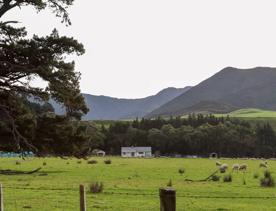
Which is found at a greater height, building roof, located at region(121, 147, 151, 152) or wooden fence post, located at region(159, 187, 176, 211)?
wooden fence post, located at region(159, 187, 176, 211)

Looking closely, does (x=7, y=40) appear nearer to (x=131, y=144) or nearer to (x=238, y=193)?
(x=238, y=193)

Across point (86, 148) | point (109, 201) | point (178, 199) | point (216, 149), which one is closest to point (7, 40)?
point (109, 201)

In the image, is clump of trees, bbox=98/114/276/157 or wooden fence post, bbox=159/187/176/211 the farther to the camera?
clump of trees, bbox=98/114/276/157

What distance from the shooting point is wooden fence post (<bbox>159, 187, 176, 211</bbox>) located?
773 centimetres

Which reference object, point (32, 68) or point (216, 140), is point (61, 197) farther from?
point (216, 140)

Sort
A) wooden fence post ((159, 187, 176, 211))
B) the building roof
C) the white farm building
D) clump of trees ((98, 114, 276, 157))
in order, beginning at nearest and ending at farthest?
wooden fence post ((159, 187, 176, 211))
clump of trees ((98, 114, 276, 157))
the white farm building
the building roof

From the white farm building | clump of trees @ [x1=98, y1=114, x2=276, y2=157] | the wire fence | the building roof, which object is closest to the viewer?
the wire fence

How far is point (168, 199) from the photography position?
25.5 ft

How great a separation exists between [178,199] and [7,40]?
465 inches

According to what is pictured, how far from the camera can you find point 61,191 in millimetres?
31453

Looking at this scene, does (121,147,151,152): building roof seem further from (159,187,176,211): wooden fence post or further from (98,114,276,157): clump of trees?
(159,187,176,211): wooden fence post

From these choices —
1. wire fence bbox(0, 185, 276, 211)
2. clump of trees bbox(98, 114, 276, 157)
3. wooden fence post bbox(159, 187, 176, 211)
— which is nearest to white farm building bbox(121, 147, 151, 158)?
clump of trees bbox(98, 114, 276, 157)

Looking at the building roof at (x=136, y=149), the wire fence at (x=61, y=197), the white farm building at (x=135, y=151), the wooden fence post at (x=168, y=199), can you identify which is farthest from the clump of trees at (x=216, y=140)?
the wooden fence post at (x=168, y=199)

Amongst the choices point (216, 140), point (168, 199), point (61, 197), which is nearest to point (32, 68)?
point (61, 197)
